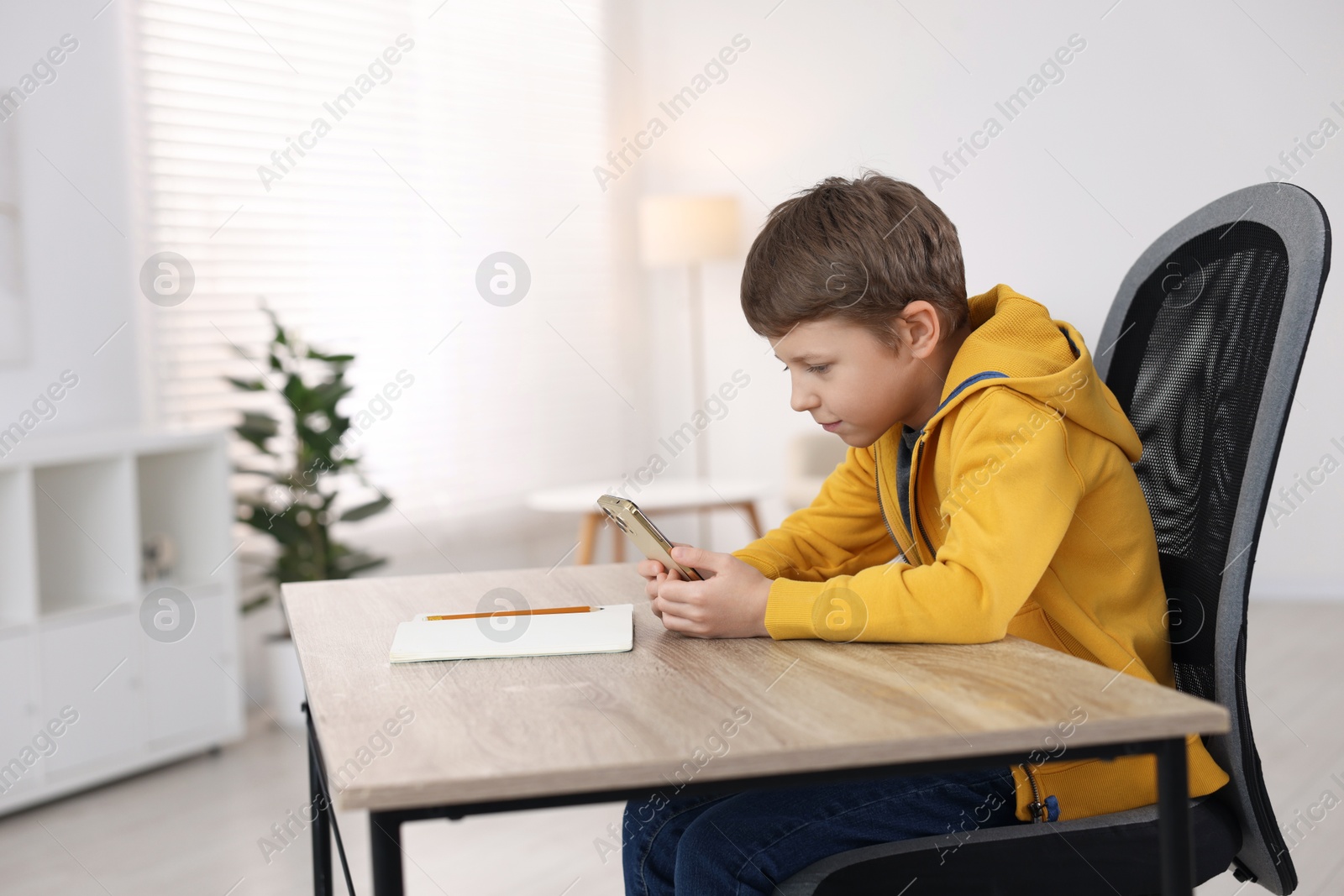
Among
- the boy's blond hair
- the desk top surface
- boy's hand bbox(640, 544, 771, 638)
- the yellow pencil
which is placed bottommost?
the desk top surface

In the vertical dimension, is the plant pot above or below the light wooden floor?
above

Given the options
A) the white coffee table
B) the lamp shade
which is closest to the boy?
the white coffee table

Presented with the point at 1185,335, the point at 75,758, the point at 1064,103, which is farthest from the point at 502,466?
the point at 1185,335

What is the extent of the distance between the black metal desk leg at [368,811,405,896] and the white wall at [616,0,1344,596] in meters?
1.79

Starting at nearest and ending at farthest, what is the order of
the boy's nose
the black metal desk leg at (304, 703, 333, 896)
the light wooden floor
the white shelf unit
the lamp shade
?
1. the boy's nose
2. the black metal desk leg at (304, 703, 333, 896)
3. the light wooden floor
4. the white shelf unit
5. the lamp shade

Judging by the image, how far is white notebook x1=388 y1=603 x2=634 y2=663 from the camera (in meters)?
1.01

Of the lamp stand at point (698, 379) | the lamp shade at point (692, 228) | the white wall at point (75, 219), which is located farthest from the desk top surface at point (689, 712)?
the lamp stand at point (698, 379)

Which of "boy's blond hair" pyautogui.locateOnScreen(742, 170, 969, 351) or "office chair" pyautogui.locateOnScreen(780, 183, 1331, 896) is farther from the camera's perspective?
"boy's blond hair" pyautogui.locateOnScreen(742, 170, 969, 351)

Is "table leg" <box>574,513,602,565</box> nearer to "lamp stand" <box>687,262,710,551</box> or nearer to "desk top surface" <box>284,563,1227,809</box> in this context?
"lamp stand" <box>687,262,710,551</box>

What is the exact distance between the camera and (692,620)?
104cm

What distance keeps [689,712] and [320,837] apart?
0.80 m

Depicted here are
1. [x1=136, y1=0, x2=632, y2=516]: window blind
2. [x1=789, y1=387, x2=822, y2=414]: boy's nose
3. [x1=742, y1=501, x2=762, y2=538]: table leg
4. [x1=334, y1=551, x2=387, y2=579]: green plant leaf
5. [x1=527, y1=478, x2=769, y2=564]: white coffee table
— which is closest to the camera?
[x1=789, y1=387, x2=822, y2=414]: boy's nose

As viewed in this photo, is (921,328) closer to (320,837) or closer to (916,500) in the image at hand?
(916,500)

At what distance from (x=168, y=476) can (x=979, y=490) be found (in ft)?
8.74
